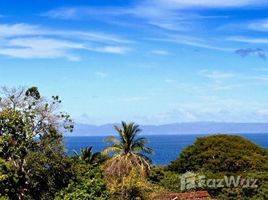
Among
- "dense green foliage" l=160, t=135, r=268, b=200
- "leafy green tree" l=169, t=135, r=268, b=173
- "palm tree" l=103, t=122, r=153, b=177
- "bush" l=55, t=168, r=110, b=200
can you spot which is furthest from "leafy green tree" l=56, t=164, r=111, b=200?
"leafy green tree" l=169, t=135, r=268, b=173

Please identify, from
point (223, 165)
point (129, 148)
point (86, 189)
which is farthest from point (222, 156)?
point (86, 189)

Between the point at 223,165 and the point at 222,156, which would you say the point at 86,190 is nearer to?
the point at 223,165

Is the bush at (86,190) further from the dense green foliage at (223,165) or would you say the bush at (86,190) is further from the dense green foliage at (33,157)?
the dense green foliage at (223,165)

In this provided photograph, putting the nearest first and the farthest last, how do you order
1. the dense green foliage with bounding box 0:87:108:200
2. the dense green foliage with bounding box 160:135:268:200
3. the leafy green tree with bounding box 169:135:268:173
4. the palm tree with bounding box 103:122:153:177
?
the dense green foliage with bounding box 0:87:108:200
the dense green foliage with bounding box 160:135:268:200
the palm tree with bounding box 103:122:153:177
the leafy green tree with bounding box 169:135:268:173

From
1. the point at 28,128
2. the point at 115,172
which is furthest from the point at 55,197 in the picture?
the point at 115,172

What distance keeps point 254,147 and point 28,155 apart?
35.9m

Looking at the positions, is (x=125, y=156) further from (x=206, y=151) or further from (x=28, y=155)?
(x=28, y=155)

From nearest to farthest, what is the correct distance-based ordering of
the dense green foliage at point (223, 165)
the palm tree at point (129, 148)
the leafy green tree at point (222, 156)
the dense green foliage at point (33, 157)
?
1. the dense green foliage at point (33, 157)
2. the dense green foliage at point (223, 165)
3. the palm tree at point (129, 148)
4. the leafy green tree at point (222, 156)

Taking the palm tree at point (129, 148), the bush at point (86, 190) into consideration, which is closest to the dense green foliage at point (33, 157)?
the bush at point (86, 190)

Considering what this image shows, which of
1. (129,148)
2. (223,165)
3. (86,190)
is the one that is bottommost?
(86,190)

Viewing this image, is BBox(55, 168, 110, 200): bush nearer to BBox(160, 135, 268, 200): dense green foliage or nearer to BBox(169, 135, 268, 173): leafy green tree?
BBox(160, 135, 268, 200): dense green foliage

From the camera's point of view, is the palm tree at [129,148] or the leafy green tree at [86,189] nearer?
the leafy green tree at [86,189]

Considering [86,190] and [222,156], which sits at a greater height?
[222,156]

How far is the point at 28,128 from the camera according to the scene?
36.6 m
